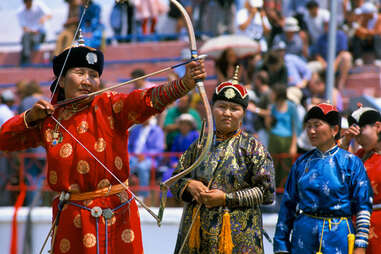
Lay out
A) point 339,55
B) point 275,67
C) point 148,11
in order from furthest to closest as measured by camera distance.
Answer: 1. point 148,11
2. point 339,55
3. point 275,67

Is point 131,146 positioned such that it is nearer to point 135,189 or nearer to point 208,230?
point 135,189

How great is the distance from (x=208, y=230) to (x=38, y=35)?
9.50 meters

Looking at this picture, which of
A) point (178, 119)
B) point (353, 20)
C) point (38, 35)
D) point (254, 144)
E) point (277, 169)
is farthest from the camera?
point (38, 35)

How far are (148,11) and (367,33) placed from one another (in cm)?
385

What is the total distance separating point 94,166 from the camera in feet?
15.0

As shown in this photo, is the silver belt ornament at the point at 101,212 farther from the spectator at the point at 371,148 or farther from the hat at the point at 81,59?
the spectator at the point at 371,148

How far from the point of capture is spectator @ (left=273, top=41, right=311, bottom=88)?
9.92 m

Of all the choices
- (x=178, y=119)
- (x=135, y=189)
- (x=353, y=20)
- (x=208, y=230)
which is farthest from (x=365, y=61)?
(x=208, y=230)

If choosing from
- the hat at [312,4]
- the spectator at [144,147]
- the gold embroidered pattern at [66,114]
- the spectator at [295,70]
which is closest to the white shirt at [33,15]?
the hat at [312,4]

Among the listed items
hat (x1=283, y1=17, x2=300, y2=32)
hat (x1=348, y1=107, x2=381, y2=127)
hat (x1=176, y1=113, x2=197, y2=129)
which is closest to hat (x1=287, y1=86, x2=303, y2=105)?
hat (x1=176, y1=113, x2=197, y2=129)

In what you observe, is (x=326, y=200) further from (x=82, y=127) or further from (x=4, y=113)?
(x=4, y=113)

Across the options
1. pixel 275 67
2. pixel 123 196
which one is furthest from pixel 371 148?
pixel 275 67

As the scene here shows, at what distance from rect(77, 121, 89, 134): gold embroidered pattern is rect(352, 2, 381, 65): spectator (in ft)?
23.2

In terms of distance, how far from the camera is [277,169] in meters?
7.67
